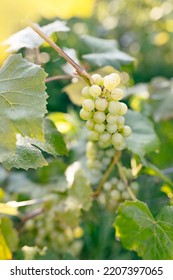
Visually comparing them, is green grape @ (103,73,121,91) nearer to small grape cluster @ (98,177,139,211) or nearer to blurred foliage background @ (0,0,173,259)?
blurred foliage background @ (0,0,173,259)

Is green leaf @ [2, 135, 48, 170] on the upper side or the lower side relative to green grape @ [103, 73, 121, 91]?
lower

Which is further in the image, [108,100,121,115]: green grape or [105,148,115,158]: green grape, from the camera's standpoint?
[105,148,115,158]: green grape

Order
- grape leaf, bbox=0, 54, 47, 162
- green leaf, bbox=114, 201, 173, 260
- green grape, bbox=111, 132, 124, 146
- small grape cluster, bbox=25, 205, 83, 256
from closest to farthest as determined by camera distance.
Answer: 1. grape leaf, bbox=0, 54, 47, 162
2. green grape, bbox=111, 132, 124, 146
3. green leaf, bbox=114, 201, 173, 260
4. small grape cluster, bbox=25, 205, 83, 256

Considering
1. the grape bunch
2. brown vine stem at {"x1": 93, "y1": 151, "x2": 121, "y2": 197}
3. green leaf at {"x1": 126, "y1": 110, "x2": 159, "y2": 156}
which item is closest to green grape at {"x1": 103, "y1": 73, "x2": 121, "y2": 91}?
the grape bunch

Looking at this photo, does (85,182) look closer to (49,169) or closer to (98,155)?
(98,155)

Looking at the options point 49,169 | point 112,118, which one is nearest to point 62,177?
point 49,169

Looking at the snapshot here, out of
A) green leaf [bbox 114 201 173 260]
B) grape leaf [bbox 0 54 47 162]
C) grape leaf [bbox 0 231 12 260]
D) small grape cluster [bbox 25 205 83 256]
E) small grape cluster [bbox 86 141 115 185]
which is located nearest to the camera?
grape leaf [bbox 0 54 47 162]
